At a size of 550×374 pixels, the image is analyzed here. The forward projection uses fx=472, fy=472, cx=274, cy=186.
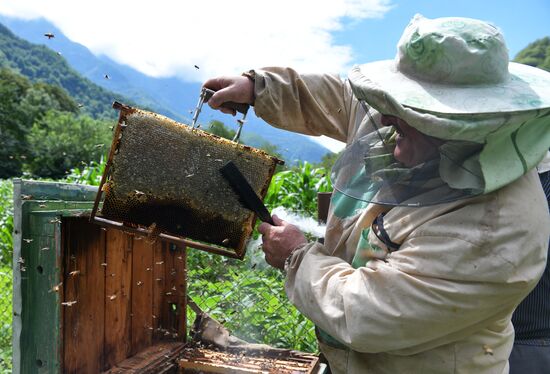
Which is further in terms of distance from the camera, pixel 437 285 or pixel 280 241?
pixel 280 241

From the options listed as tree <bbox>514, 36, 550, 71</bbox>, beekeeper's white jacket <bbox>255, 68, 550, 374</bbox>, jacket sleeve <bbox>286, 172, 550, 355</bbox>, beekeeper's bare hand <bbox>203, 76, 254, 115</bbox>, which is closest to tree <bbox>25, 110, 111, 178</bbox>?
beekeeper's bare hand <bbox>203, 76, 254, 115</bbox>

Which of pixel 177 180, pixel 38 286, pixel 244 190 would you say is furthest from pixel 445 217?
pixel 38 286

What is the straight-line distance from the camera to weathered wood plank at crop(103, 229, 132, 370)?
99.2 inches

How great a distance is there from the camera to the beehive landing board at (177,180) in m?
1.99

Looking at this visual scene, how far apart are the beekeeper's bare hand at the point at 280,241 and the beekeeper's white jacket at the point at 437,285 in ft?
0.50

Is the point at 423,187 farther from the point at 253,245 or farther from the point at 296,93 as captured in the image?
the point at 253,245

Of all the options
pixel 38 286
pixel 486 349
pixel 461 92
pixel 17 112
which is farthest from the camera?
pixel 17 112

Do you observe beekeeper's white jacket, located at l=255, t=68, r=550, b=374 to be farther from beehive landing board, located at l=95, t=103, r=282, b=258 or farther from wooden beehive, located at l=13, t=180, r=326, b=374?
Answer: wooden beehive, located at l=13, t=180, r=326, b=374

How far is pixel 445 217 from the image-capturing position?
1.44m

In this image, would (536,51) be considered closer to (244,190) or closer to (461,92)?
A: (244,190)

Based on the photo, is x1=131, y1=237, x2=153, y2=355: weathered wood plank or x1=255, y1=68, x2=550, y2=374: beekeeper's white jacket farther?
x1=131, y1=237, x2=153, y2=355: weathered wood plank

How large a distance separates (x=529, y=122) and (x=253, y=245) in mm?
3432

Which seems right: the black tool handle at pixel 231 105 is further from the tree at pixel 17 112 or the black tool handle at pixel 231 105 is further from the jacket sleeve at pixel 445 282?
the tree at pixel 17 112

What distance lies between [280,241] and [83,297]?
108 centimetres
